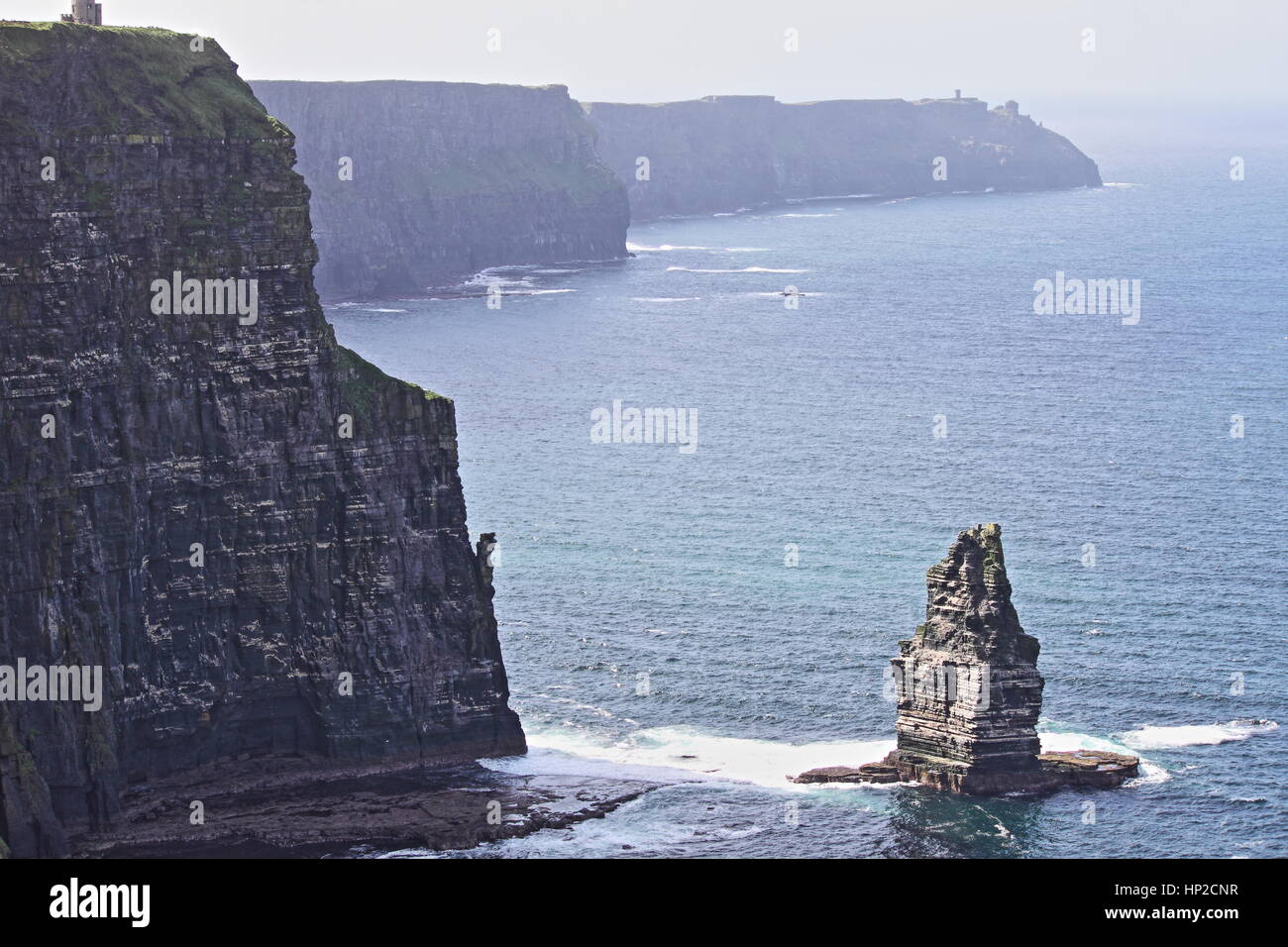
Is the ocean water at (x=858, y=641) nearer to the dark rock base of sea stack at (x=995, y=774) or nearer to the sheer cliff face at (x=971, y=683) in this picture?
the dark rock base of sea stack at (x=995, y=774)

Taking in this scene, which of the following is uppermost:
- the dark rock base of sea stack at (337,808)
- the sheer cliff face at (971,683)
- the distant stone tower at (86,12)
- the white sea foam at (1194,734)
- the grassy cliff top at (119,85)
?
the distant stone tower at (86,12)

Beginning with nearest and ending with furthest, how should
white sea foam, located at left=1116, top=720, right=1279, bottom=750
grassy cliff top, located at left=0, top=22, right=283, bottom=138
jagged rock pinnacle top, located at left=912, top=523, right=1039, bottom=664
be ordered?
1. grassy cliff top, located at left=0, top=22, right=283, bottom=138
2. jagged rock pinnacle top, located at left=912, top=523, right=1039, bottom=664
3. white sea foam, located at left=1116, top=720, right=1279, bottom=750

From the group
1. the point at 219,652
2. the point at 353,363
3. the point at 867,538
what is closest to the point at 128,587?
the point at 219,652

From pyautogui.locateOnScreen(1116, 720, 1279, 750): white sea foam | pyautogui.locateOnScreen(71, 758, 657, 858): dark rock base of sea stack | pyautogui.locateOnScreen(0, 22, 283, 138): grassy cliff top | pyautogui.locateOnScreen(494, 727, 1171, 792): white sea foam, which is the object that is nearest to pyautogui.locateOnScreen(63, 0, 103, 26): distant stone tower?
pyautogui.locateOnScreen(0, 22, 283, 138): grassy cliff top

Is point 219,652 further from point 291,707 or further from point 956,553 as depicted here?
point 956,553

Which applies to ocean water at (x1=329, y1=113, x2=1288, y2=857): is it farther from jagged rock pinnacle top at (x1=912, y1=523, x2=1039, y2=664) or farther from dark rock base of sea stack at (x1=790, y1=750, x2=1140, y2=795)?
jagged rock pinnacle top at (x1=912, y1=523, x2=1039, y2=664)

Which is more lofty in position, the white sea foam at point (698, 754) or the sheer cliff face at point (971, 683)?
the sheer cliff face at point (971, 683)

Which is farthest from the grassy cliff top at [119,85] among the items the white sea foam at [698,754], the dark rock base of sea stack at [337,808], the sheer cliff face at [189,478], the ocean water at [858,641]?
the ocean water at [858,641]
